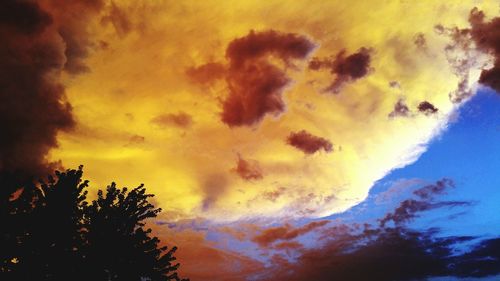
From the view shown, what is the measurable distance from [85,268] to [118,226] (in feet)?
5.64

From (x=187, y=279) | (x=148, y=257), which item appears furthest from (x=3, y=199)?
(x=187, y=279)

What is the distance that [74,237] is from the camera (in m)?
11.7

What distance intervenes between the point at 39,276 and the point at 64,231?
4.68 feet

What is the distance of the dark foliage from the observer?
405 inches

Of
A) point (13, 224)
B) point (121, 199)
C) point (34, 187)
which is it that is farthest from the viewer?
point (121, 199)

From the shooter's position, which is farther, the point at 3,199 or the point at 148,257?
the point at 148,257

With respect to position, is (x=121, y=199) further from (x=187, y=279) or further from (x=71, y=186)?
(x=187, y=279)

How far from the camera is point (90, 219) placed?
1252 centimetres

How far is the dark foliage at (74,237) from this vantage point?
1030 cm

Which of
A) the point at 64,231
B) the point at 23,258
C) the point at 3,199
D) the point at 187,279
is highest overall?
the point at 3,199

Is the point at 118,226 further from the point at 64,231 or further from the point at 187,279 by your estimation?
the point at 187,279

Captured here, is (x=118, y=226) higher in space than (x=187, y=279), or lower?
higher

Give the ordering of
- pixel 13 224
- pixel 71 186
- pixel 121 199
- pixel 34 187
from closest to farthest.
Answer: pixel 13 224
pixel 34 187
pixel 71 186
pixel 121 199

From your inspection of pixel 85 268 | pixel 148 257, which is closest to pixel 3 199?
pixel 85 268
